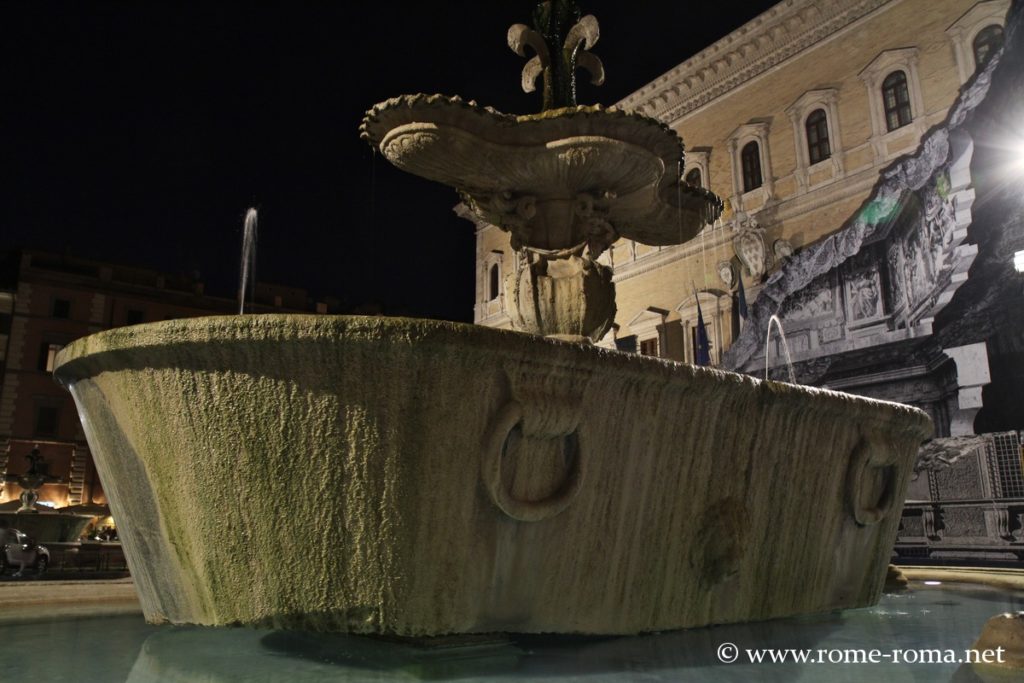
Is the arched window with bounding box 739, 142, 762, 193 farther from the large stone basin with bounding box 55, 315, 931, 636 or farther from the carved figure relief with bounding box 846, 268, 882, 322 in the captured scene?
the large stone basin with bounding box 55, 315, 931, 636

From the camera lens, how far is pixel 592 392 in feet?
8.34

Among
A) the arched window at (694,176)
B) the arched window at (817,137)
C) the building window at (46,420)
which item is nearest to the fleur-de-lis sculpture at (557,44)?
the arched window at (817,137)

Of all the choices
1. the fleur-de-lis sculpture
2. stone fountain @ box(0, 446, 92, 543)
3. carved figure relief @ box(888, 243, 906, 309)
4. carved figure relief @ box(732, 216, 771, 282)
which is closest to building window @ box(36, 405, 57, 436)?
stone fountain @ box(0, 446, 92, 543)

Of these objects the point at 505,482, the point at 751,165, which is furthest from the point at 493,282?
the point at 505,482

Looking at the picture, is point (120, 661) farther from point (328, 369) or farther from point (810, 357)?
point (810, 357)

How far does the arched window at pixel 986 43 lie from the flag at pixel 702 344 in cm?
671

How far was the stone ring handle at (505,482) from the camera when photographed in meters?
2.32

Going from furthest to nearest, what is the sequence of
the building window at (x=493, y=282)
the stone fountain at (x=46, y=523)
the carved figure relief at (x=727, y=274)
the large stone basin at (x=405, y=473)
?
the building window at (x=493, y=282) < the carved figure relief at (x=727, y=274) < the stone fountain at (x=46, y=523) < the large stone basin at (x=405, y=473)

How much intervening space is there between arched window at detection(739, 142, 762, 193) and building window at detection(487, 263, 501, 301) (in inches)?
319

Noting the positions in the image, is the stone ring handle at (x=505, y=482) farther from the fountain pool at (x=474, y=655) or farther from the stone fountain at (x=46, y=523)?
the stone fountain at (x=46, y=523)

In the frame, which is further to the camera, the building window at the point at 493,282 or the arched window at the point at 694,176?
the building window at the point at 493,282

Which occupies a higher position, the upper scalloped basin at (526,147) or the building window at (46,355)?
the building window at (46,355)

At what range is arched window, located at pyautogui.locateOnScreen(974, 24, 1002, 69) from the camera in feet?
39.5

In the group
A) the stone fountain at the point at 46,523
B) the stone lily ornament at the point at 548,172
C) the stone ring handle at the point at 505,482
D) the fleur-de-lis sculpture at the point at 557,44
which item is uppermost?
the fleur-de-lis sculpture at the point at 557,44
